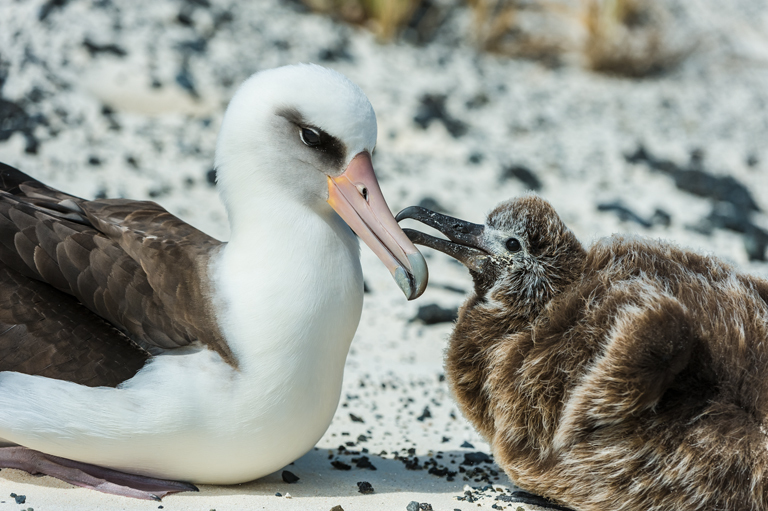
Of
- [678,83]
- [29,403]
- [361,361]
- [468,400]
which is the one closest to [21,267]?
[29,403]

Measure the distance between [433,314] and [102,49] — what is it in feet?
18.6

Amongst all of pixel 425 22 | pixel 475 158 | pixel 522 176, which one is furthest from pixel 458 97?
pixel 425 22

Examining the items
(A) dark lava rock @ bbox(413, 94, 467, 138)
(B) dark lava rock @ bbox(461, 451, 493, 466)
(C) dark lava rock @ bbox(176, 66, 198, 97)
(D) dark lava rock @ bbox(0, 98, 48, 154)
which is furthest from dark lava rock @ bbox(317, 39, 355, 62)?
(B) dark lava rock @ bbox(461, 451, 493, 466)

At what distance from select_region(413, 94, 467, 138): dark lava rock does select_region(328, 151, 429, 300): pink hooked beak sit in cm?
668

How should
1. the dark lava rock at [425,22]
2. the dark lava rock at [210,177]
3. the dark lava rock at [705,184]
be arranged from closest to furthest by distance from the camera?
the dark lava rock at [210,177]
the dark lava rock at [705,184]
the dark lava rock at [425,22]

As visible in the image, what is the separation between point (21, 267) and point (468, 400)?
6.75 feet

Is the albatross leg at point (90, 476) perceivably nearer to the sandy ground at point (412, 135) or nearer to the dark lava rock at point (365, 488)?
the sandy ground at point (412, 135)

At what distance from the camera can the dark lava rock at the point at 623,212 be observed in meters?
9.00

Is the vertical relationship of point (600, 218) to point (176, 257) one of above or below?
above

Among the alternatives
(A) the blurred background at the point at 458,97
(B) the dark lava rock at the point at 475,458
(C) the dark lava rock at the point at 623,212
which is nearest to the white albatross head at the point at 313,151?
(B) the dark lava rock at the point at 475,458

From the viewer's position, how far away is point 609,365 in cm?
333

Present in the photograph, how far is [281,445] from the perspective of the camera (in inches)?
147

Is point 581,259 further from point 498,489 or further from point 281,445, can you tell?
point 281,445

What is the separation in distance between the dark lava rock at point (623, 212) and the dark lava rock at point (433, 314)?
3190 millimetres
